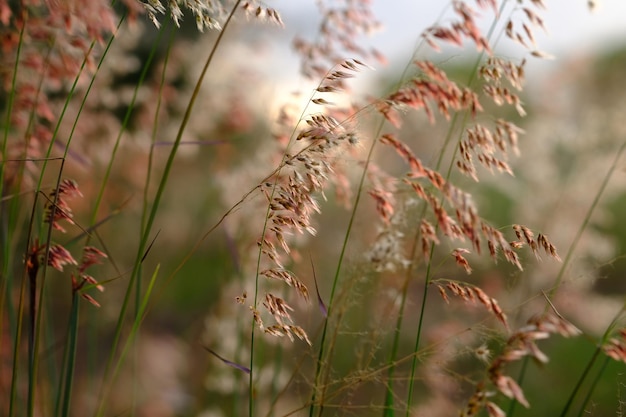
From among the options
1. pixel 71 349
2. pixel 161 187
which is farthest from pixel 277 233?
pixel 71 349

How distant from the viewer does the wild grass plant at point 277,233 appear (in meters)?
1.29

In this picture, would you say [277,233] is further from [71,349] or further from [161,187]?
[71,349]

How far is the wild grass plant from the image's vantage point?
1293 millimetres

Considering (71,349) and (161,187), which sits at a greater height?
(161,187)

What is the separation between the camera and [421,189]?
4.30 feet

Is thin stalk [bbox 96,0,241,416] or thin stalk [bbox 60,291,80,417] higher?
thin stalk [bbox 96,0,241,416]

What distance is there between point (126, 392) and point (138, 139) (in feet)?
5.64

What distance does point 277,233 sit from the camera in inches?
50.5

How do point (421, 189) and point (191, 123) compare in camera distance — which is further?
point (191, 123)

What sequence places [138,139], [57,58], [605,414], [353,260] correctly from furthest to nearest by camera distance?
[605,414] → [138,139] → [57,58] → [353,260]

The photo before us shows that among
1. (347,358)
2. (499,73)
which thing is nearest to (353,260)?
(499,73)

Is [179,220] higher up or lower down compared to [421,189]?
lower down

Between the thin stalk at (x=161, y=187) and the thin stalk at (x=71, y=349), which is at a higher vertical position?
the thin stalk at (x=161, y=187)

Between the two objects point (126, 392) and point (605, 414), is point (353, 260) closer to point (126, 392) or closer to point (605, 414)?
point (126, 392)
